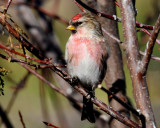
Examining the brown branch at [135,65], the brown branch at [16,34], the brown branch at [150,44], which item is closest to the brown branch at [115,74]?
the brown branch at [135,65]

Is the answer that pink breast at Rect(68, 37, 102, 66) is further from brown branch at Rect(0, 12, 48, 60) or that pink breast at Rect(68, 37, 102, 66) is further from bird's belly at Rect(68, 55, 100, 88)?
brown branch at Rect(0, 12, 48, 60)

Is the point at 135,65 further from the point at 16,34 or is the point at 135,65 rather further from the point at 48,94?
the point at 48,94

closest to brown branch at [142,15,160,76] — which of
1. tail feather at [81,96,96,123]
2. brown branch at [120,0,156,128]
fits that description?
brown branch at [120,0,156,128]

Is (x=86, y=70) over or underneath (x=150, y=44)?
underneath

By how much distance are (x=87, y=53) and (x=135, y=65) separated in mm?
996

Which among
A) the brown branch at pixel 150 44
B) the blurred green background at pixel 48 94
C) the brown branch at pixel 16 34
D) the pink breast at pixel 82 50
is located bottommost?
the blurred green background at pixel 48 94

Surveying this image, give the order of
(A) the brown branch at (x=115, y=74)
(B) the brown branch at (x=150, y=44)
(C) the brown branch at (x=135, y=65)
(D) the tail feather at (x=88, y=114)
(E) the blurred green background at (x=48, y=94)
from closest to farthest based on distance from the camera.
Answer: (B) the brown branch at (x=150, y=44) < (C) the brown branch at (x=135, y=65) < (A) the brown branch at (x=115, y=74) < (D) the tail feather at (x=88, y=114) < (E) the blurred green background at (x=48, y=94)

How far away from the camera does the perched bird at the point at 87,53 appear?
2.67 m

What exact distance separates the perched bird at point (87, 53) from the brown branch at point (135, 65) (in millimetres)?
890

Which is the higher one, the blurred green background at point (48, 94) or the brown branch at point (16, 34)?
the brown branch at point (16, 34)

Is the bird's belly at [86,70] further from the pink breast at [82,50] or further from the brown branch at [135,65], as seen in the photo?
the brown branch at [135,65]

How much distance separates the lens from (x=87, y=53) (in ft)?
8.73

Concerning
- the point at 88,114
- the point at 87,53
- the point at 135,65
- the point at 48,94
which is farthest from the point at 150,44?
the point at 48,94

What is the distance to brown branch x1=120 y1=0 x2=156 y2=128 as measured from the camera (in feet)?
5.56
